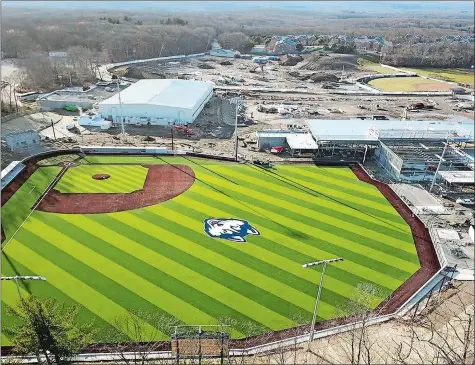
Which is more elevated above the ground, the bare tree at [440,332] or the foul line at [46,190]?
the foul line at [46,190]

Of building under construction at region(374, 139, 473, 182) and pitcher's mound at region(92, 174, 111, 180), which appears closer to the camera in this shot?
pitcher's mound at region(92, 174, 111, 180)

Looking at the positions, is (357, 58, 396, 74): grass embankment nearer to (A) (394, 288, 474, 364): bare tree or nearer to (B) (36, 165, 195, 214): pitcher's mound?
(B) (36, 165, 195, 214): pitcher's mound

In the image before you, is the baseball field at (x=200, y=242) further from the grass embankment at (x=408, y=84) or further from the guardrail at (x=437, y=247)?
the grass embankment at (x=408, y=84)

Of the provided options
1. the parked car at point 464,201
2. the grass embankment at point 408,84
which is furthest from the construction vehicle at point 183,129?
the grass embankment at point 408,84

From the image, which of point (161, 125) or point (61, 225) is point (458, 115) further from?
point (61, 225)

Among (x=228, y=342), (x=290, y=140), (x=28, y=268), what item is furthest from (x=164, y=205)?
(x=290, y=140)

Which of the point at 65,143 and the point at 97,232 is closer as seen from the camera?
the point at 97,232

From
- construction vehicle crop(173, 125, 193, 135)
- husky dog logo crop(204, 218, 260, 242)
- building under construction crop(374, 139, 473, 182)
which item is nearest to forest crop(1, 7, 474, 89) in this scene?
construction vehicle crop(173, 125, 193, 135)
